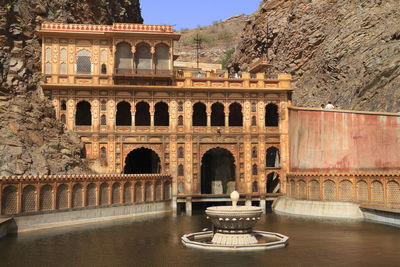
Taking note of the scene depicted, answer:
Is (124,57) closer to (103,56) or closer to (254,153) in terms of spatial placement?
(103,56)

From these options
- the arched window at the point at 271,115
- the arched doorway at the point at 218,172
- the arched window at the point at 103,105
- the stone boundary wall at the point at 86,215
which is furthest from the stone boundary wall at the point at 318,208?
the arched window at the point at 103,105

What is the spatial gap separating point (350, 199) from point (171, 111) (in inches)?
685

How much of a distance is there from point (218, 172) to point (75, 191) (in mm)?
17496

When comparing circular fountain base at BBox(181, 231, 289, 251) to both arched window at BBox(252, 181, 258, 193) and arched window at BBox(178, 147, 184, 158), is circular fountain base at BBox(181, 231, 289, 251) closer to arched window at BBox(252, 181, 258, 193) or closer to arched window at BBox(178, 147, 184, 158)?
arched window at BBox(252, 181, 258, 193)

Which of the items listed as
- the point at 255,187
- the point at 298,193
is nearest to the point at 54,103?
the point at 255,187

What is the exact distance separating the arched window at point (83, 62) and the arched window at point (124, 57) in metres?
2.58

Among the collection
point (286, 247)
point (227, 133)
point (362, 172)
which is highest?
point (227, 133)

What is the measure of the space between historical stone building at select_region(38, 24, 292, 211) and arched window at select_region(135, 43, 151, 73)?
9 cm

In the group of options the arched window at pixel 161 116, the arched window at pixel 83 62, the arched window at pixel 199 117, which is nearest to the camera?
the arched window at pixel 83 62

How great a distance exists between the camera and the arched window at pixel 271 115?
4953 cm

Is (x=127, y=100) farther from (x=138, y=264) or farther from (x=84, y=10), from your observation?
(x=138, y=264)

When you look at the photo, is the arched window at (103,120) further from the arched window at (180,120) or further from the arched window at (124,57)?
the arched window at (180,120)

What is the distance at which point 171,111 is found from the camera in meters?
44.5

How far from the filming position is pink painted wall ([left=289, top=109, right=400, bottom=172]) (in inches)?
1447
